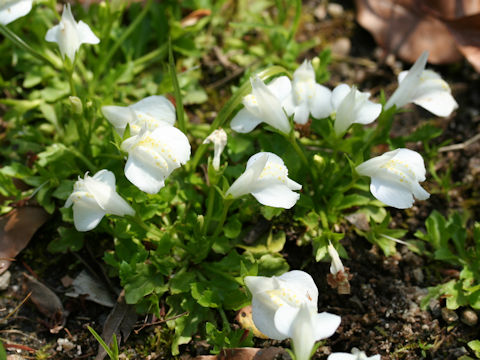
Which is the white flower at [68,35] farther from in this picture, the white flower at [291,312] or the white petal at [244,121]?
the white flower at [291,312]

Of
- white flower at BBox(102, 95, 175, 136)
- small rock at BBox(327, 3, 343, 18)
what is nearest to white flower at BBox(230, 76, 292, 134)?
white flower at BBox(102, 95, 175, 136)

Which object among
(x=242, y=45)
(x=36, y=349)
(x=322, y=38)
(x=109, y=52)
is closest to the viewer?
(x=36, y=349)

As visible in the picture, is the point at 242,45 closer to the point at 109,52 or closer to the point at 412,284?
the point at 109,52

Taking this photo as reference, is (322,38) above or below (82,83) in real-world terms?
below

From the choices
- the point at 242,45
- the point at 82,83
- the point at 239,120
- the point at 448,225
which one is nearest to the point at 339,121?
the point at 239,120

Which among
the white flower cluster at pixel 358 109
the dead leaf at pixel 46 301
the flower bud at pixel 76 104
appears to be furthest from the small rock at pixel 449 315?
the flower bud at pixel 76 104

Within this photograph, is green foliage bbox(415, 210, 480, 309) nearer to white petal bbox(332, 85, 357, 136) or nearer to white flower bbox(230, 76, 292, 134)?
white petal bbox(332, 85, 357, 136)

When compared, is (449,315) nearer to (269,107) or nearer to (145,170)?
(269,107)
